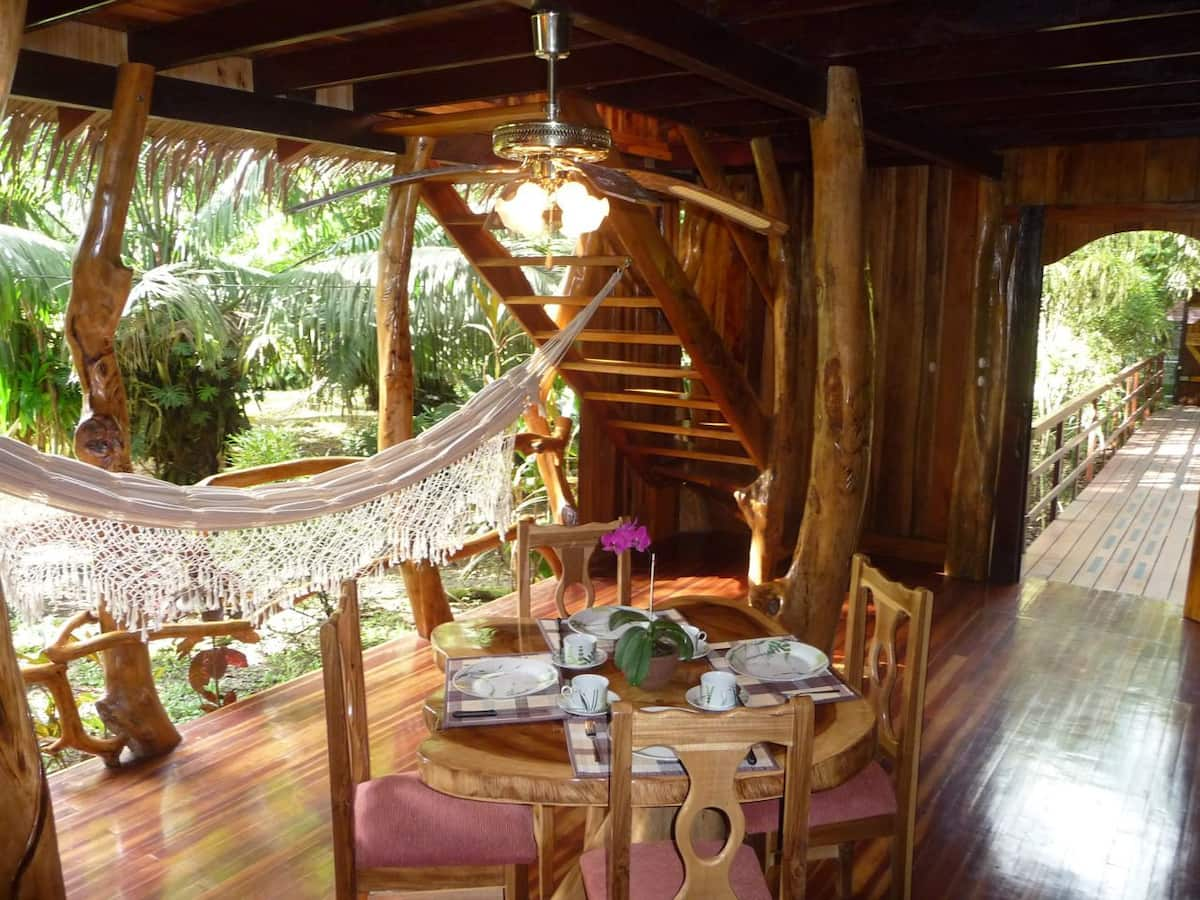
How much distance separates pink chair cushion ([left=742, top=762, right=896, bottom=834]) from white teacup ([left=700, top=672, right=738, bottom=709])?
22 cm

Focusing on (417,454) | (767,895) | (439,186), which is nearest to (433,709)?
(767,895)

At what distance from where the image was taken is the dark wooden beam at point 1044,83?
2.68 metres

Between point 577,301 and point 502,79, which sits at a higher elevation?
point 502,79

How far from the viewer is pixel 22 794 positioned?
1.28m

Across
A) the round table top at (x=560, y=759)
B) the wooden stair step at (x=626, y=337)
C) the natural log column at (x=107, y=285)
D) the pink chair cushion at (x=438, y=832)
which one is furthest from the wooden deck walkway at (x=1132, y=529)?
the natural log column at (x=107, y=285)

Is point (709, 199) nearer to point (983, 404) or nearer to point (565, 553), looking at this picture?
point (565, 553)

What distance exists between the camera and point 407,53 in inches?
103

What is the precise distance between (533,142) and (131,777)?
192 cm

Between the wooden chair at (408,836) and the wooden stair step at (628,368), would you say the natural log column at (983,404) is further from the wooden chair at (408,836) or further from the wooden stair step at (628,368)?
the wooden chair at (408,836)

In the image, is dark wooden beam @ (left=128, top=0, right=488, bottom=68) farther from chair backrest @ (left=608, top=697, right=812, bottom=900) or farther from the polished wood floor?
Answer: the polished wood floor

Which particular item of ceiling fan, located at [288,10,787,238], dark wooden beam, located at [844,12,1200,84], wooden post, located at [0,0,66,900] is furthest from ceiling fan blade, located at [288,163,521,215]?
dark wooden beam, located at [844,12,1200,84]

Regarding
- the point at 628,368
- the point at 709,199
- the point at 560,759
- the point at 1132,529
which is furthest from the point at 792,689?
the point at 1132,529

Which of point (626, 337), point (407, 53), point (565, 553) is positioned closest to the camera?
point (565, 553)

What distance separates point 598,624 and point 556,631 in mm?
90
